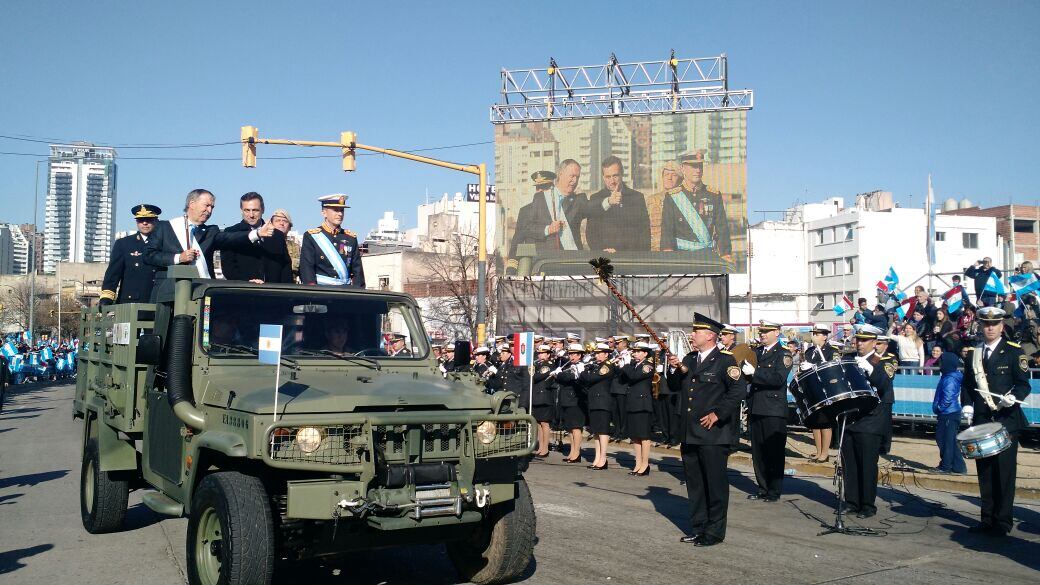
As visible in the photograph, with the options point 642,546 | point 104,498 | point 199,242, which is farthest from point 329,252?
point 642,546

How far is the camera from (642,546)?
27.1 feet

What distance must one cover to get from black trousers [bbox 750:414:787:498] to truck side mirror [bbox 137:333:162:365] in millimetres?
7155

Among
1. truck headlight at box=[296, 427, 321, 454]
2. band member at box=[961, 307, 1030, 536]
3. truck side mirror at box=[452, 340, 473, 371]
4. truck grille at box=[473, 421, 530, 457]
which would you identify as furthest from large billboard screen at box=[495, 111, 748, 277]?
truck headlight at box=[296, 427, 321, 454]

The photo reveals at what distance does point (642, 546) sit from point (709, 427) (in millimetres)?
1223

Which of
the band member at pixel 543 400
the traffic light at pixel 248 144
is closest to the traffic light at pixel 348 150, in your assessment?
the traffic light at pixel 248 144

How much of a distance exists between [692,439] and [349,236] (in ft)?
13.3

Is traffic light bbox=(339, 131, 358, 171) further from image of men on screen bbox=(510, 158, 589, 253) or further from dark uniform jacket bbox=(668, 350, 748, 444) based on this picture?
image of men on screen bbox=(510, 158, 589, 253)

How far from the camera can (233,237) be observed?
9.45 m

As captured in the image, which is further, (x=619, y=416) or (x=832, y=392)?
(x=619, y=416)

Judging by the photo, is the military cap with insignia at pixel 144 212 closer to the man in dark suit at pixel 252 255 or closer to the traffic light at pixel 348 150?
the man in dark suit at pixel 252 255

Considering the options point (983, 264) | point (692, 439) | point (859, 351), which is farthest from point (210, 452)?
point (983, 264)

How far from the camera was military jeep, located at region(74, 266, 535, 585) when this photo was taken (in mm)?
5578

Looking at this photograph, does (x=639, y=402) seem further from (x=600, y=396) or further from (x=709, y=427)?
(x=709, y=427)

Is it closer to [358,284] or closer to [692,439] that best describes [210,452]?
[358,284]
